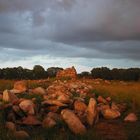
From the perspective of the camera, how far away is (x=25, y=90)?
19.2 metres

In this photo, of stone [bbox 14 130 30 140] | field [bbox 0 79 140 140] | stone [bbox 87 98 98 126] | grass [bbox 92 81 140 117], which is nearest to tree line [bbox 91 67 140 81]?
grass [bbox 92 81 140 117]

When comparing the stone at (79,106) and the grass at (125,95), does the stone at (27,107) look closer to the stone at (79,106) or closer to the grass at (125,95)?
the stone at (79,106)

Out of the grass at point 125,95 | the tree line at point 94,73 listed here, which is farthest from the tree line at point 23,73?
the grass at point 125,95

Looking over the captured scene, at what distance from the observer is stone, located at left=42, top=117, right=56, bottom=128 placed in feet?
42.1

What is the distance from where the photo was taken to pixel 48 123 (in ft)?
42.7

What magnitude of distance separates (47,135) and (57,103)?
389 centimetres

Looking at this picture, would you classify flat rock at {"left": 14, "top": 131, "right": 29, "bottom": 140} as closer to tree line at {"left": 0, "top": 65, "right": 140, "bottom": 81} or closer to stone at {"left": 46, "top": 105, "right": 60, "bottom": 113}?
stone at {"left": 46, "top": 105, "right": 60, "bottom": 113}

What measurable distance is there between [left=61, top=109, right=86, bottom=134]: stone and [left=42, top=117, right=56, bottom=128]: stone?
399 mm

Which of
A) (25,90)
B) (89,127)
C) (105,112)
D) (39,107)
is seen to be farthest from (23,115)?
(25,90)

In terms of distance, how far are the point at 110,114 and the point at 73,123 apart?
11.3 feet

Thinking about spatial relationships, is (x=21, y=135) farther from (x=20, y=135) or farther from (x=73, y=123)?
(x=73, y=123)

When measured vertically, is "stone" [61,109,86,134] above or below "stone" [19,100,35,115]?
below

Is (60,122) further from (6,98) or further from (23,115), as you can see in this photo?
(6,98)

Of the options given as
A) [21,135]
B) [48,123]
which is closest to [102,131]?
[48,123]
